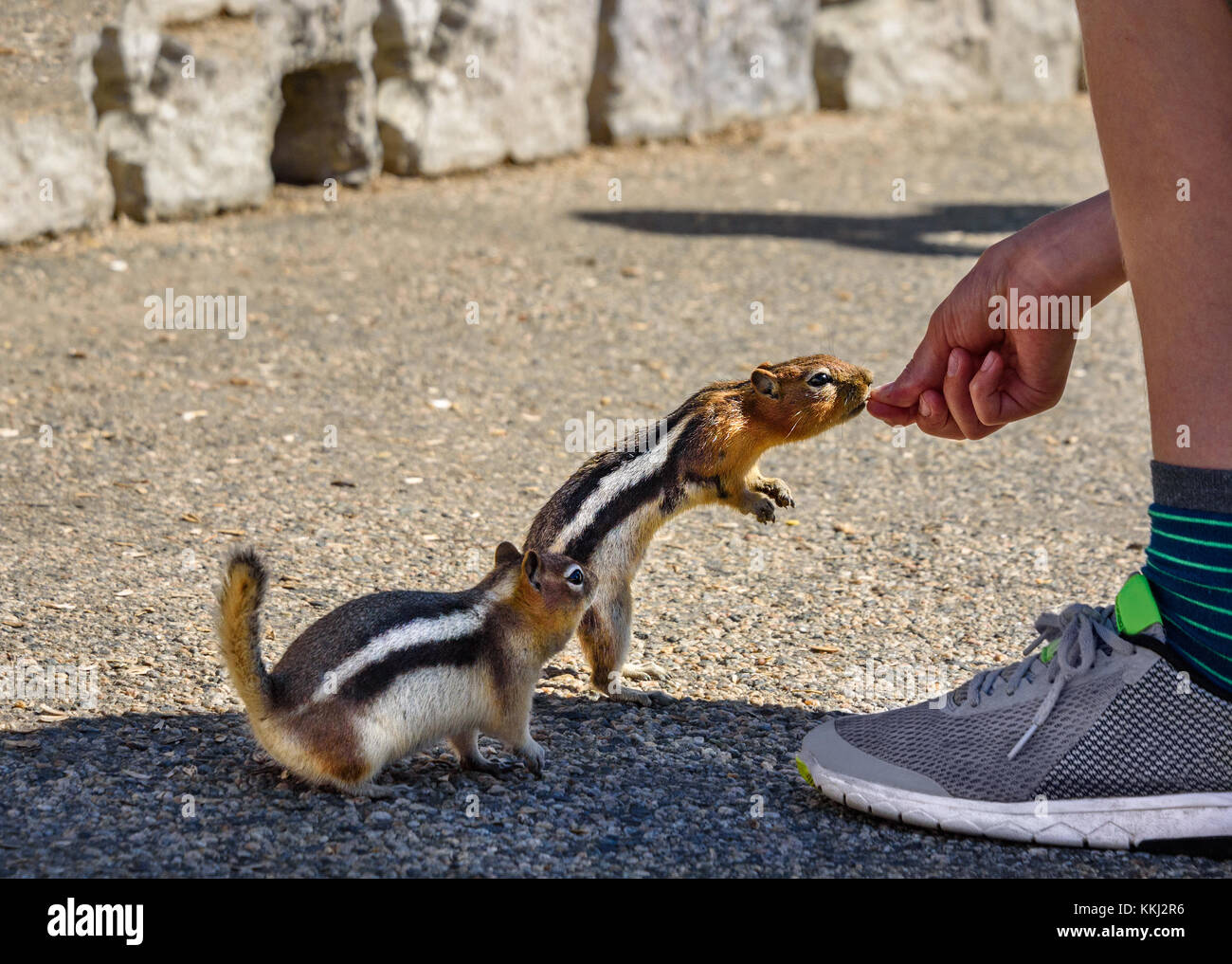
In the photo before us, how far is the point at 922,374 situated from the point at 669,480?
70 cm

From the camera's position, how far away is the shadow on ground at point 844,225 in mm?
8461

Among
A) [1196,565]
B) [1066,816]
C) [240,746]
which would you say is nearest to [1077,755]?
[1066,816]

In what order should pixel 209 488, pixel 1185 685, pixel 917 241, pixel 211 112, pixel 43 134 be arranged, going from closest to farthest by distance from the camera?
pixel 1185 685 → pixel 209 488 → pixel 43 134 → pixel 211 112 → pixel 917 241

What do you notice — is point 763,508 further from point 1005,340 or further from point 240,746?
point 240,746

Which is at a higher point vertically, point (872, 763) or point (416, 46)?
point (416, 46)

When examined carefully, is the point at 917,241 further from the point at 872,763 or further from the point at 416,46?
the point at 872,763

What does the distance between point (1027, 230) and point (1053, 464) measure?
7.90ft

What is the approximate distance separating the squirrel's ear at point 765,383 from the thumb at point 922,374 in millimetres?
585

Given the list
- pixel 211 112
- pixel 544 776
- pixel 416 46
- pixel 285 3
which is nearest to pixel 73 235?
pixel 211 112

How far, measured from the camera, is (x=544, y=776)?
118 inches

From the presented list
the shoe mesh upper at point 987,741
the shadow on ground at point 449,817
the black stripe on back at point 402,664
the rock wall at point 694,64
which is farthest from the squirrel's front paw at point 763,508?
the rock wall at point 694,64

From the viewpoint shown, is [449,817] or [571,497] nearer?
[449,817]

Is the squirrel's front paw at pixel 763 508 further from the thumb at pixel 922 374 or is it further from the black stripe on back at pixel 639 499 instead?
the thumb at pixel 922 374

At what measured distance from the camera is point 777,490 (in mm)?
4043
